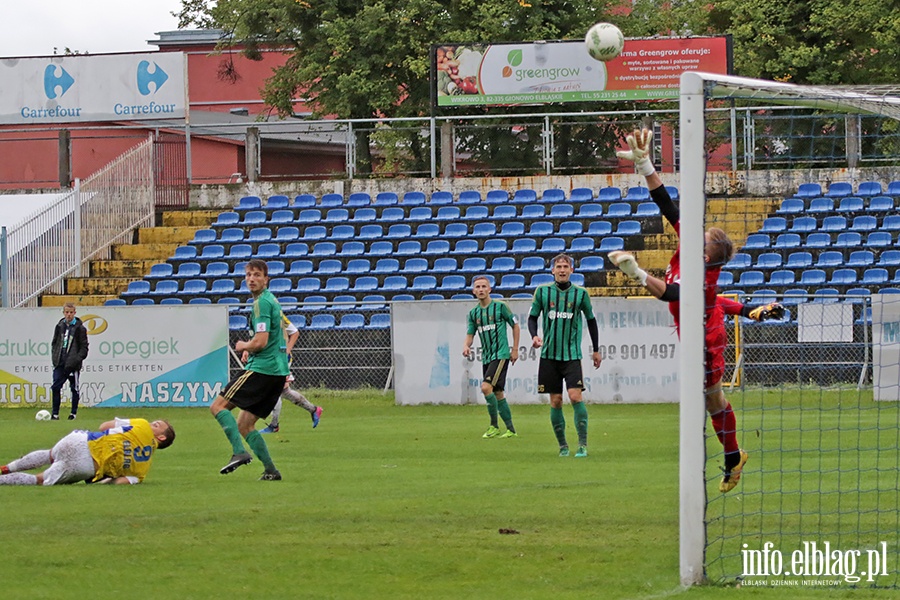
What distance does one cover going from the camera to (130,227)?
108 ft

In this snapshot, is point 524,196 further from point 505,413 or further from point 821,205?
point 505,413

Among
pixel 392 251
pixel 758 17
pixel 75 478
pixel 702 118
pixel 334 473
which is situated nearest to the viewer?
pixel 702 118

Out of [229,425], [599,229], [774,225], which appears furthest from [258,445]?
[774,225]

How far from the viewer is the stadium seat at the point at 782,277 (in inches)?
1031

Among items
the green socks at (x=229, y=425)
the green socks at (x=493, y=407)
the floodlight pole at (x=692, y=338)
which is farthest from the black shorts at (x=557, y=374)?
the floodlight pole at (x=692, y=338)

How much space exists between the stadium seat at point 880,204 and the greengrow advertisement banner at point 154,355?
13464 mm

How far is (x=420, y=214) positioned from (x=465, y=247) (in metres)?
1.94

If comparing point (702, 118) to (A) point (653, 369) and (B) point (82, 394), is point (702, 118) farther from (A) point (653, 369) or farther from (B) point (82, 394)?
(B) point (82, 394)

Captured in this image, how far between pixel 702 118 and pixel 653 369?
50.9 feet

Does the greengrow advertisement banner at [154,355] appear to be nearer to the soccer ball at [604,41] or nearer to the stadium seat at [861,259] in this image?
the soccer ball at [604,41]

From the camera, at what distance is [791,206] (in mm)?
28641

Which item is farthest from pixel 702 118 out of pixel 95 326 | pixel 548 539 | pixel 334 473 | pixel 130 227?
pixel 130 227

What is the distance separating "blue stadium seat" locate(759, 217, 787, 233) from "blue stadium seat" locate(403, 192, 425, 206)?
7913 millimetres

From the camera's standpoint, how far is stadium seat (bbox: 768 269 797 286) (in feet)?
85.9
